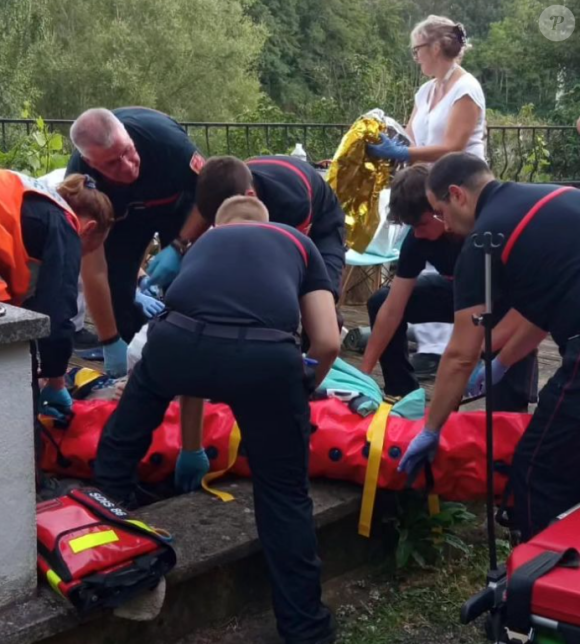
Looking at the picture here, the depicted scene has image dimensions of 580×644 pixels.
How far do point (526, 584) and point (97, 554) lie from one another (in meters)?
1.13

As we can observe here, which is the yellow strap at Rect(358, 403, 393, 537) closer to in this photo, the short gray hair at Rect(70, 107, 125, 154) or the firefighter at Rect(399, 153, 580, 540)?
the firefighter at Rect(399, 153, 580, 540)

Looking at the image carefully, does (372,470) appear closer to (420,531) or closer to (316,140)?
(420,531)

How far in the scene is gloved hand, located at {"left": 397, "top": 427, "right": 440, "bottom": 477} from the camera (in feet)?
10.4

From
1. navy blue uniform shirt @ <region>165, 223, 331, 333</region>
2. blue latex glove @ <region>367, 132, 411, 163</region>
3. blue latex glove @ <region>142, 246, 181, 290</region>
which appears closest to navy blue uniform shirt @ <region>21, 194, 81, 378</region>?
navy blue uniform shirt @ <region>165, 223, 331, 333</region>

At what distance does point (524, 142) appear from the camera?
10.7 meters

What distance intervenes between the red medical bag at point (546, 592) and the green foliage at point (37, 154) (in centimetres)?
559

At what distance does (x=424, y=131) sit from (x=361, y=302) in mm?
2343

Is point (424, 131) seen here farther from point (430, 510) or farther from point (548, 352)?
point (430, 510)

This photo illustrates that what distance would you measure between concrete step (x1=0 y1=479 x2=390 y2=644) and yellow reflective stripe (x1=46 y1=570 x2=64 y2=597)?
52 millimetres

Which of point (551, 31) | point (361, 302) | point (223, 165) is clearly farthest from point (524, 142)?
point (551, 31)

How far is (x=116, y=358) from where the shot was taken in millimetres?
4172

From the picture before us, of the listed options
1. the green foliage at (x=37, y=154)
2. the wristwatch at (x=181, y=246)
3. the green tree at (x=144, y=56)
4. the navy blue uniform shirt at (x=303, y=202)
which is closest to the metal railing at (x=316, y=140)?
the green foliage at (x=37, y=154)

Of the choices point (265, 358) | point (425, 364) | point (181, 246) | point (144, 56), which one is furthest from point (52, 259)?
point (144, 56)

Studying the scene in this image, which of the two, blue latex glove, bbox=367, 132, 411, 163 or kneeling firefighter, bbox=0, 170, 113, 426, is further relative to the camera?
blue latex glove, bbox=367, 132, 411, 163
